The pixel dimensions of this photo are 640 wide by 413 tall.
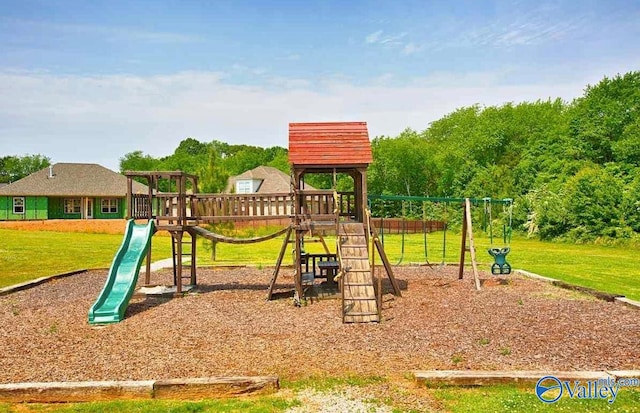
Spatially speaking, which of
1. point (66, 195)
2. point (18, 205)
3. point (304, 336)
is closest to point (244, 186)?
point (66, 195)

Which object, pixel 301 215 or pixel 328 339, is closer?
pixel 328 339

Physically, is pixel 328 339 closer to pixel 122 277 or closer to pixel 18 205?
pixel 122 277

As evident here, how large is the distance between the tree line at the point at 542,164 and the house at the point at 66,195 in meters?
13.0

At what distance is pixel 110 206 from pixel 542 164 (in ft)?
129

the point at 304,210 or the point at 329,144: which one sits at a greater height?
the point at 329,144

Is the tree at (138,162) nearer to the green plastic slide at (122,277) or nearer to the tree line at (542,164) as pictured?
the tree line at (542,164)

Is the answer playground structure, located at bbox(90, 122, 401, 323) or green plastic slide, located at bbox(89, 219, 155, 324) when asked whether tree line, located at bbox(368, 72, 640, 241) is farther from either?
green plastic slide, located at bbox(89, 219, 155, 324)

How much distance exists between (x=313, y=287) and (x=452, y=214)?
35.6 meters

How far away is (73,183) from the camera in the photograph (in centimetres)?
4825

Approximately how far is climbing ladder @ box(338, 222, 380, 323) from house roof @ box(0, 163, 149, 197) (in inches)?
1441

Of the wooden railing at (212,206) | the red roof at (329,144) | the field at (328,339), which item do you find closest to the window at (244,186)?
the field at (328,339)

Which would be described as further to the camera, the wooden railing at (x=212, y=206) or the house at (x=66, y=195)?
the house at (x=66, y=195)

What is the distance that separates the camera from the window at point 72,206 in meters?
48.2

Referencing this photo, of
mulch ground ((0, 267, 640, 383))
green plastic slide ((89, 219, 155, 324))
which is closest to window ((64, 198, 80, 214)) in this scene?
mulch ground ((0, 267, 640, 383))
